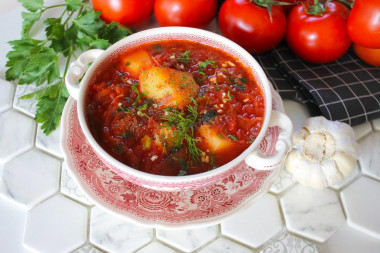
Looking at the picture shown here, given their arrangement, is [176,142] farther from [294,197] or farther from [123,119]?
[294,197]

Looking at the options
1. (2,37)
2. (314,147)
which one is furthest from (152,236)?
(2,37)

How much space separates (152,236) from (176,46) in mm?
727

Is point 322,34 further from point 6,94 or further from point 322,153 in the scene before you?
point 6,94

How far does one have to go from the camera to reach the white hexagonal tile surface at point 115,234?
4.32 ft

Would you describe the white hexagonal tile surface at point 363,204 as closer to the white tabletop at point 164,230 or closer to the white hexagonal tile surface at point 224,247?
the white tabletop at point 164,230

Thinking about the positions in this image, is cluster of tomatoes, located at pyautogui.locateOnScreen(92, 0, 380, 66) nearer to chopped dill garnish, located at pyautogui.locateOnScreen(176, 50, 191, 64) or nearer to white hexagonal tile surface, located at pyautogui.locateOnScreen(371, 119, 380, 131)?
white hexagonal tile surface, located at pyautogui.locateOnScreen(371, 119, 380, 131)

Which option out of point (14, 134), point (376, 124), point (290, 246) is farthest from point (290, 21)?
point (14, 134)

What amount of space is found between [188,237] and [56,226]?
470 millimetres

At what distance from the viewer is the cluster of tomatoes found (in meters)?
1.70

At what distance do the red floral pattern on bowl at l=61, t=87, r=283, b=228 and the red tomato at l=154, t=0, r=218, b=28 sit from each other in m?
0.79

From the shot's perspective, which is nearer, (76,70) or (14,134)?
(76,70)

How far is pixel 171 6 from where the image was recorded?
181 cm

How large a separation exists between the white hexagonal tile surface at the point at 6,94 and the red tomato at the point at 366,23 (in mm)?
1547

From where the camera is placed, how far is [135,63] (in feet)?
4.68
